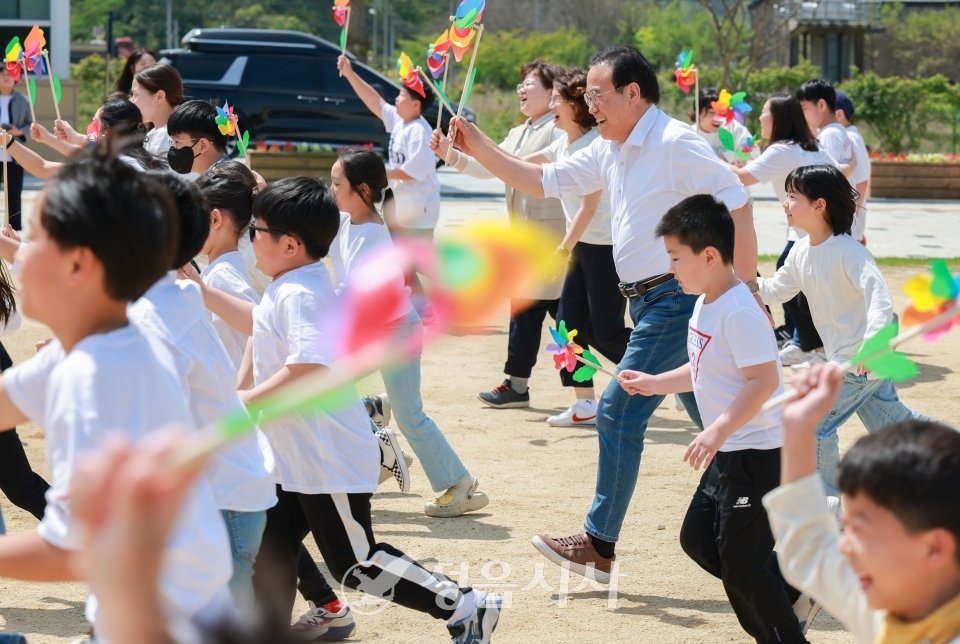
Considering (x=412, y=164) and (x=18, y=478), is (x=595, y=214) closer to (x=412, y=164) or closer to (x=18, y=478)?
(x=412, y=164)

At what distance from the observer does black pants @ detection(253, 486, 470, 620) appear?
3.31 metres

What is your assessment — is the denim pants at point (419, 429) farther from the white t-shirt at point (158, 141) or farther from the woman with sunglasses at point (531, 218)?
the woman with sunglasses at point (531, 218)

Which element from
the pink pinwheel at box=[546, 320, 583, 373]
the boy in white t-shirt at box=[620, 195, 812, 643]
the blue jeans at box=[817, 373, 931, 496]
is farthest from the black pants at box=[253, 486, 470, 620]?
the blue jeans at box=[817, 373, 931, 496]

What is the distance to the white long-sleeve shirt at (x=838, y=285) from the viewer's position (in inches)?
181

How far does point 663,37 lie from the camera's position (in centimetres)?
6025

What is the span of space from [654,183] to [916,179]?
16.8m

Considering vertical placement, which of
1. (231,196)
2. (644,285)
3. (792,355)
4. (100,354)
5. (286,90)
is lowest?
(792,355)

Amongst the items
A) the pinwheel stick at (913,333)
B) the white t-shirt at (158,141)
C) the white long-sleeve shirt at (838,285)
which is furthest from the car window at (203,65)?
the pinwheel stick at (913,333)

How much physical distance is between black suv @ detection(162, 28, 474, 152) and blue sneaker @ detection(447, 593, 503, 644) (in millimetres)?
15024

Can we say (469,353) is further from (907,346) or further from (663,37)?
(663,37)

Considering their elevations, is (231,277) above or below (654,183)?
below

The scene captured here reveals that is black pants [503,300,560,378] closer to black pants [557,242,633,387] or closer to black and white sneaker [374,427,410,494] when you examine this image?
black pants [557,242,633,387]

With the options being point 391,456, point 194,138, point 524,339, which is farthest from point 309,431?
point 524,339

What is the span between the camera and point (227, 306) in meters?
3.42
